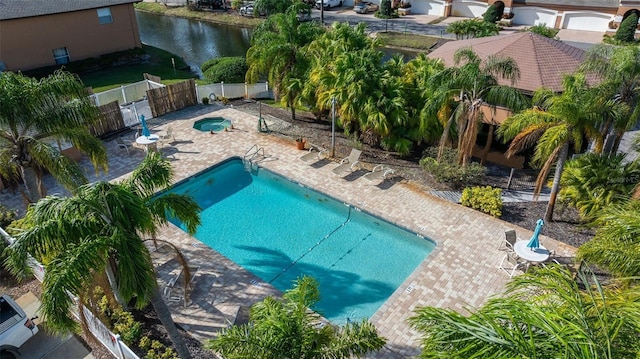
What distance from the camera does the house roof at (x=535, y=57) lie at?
18281mm

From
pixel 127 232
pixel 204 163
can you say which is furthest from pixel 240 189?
pixel 127 232

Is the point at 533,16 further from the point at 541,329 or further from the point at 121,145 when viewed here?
the point at 541,329

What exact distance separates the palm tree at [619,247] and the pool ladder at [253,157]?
45.5ft

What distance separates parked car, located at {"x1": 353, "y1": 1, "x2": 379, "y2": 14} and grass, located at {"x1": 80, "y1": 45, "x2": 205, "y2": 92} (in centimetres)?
2478

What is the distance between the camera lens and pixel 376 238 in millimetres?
15508

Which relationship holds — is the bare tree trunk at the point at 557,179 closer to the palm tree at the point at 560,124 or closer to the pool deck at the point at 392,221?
the palm tree at the point at 560,124

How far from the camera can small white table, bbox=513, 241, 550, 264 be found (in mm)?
12586

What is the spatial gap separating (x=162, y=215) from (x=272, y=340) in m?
3.73

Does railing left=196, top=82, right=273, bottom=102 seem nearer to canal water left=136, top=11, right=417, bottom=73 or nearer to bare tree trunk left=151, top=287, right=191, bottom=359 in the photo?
canal water left=136, top=11, right=417, bottom=73

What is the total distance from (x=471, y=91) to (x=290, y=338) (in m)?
13.0

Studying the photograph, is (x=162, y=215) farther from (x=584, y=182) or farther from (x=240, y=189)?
(x=584, y=182)

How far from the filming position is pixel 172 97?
24.2 m

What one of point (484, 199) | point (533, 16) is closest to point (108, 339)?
point (484, 199)

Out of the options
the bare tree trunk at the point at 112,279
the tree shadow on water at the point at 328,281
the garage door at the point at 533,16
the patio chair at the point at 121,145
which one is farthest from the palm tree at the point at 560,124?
the garage door at the point at 533,16
